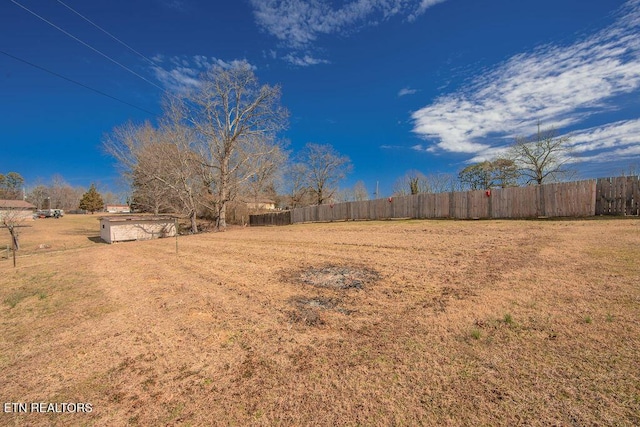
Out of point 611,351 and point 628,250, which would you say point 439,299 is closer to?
point 611,351

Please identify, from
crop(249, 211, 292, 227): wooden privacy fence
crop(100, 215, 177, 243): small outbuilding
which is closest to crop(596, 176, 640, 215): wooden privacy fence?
crop(249, 211, 292, 227): wooden privacy fence

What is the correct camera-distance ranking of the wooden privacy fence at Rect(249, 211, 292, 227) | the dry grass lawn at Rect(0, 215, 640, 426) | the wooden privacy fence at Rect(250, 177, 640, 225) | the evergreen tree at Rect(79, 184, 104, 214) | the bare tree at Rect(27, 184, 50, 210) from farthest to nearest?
1. the bare tree at Rect(27, 184, 50, 210)
2. the evergreen tree at Rect(79, 184, 104, 214)
3. the wooden privacy fence at Rect(249, 211, 292, 227)
4. the wooden privacy fence at Rect(250, 177, 640, 225)
5. the dry grass lawn at Rect(0, 215, 640, 426)

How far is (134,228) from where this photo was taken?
61.6ft

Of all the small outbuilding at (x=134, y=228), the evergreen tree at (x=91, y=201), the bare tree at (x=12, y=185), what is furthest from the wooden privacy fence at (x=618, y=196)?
the bare tree at (x=12, y=185)

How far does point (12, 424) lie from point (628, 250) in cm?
1004

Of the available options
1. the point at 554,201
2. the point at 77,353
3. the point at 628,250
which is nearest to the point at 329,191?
the point at 554,201

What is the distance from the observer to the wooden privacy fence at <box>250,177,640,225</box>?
11.9 metres

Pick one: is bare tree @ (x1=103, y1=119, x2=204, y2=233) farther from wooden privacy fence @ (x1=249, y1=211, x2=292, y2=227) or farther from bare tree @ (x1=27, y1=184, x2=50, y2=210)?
bare tree @ (x1=27, y1=184, x2=50, y2=210)

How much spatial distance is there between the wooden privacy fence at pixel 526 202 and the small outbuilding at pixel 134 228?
1655 centimetres

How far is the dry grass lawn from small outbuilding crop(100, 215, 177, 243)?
14092 mm

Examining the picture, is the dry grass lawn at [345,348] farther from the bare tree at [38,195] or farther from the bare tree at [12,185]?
the bare tree at [38,195]

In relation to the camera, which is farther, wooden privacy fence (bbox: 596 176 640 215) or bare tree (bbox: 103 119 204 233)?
bare tree (bbox: 103 119 204 233)

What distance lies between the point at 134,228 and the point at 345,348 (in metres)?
20.9

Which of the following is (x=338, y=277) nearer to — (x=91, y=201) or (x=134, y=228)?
(x=134, y=228)
